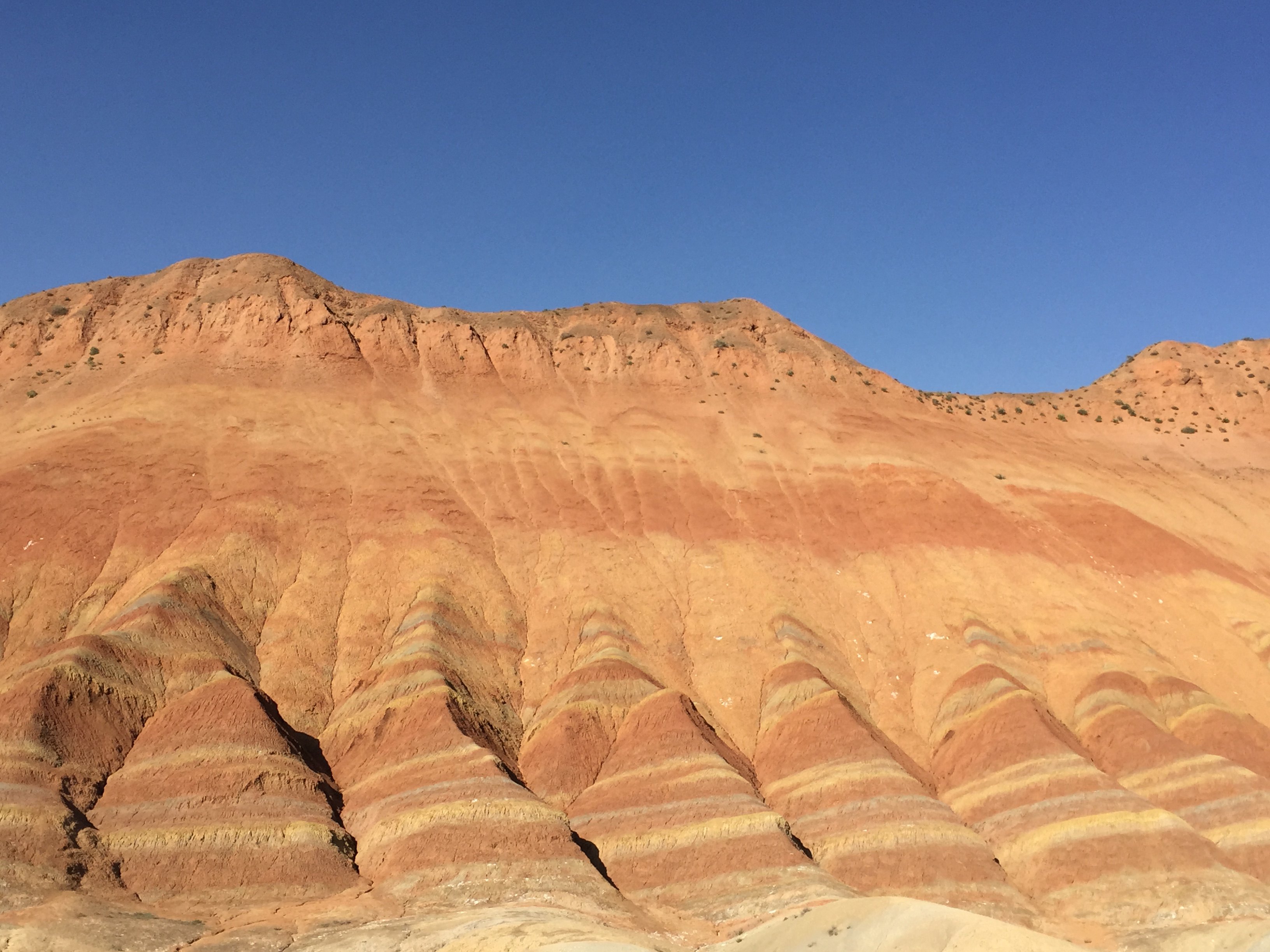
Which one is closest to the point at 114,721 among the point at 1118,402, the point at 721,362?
the point at 721,362

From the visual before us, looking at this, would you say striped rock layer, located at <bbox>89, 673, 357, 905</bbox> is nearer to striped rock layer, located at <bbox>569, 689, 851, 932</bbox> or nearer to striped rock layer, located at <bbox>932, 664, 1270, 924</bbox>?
striped rock layer, located at <bbox>569, 689, 851, 932</bbox>

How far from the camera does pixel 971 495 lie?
4791 cm

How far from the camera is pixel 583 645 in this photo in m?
37.2

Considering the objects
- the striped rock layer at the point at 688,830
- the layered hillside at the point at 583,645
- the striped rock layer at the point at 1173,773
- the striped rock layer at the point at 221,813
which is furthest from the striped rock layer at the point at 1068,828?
the striped rock layer at the point at 221,813

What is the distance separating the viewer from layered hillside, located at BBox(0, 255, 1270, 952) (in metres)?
25.8

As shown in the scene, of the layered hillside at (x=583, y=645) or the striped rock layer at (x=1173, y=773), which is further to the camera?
the striped rock layer at (x=1173, y=773)

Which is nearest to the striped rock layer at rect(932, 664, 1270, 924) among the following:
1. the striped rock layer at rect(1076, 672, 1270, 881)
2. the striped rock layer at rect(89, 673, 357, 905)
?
the striped rock layer at rect(1076, 672, 1270, 881)

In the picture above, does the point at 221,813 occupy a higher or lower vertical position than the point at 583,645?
lower

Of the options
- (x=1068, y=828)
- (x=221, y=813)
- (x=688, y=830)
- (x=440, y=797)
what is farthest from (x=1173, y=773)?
(x=221, y=813)

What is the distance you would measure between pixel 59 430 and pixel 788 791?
114 ft

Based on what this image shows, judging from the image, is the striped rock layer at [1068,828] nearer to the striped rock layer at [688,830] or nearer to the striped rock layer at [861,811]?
the striped rock layer at [861,811]

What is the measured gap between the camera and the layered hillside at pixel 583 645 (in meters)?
25.8

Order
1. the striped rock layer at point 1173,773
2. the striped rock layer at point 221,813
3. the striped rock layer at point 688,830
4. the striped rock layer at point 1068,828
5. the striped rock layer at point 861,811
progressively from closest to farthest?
the striped rock layer at point 221,813, the striped rock layer at point 688,830, the striped rock layer at point 1068,828, the striped rock layer at point 861,811, the striped rock layer at point 1173,773

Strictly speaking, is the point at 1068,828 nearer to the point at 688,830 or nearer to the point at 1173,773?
the point at 1173,773
